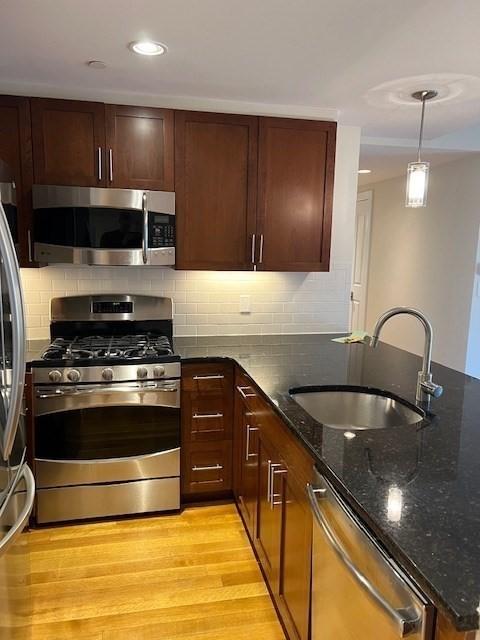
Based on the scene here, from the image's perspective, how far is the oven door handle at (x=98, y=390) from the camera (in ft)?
8.02

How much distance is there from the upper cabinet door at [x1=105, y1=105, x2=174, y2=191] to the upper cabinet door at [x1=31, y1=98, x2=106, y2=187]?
0.06 meters

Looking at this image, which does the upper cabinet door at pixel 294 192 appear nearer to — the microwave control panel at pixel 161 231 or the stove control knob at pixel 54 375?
the microwave control panel at pixel 161 231

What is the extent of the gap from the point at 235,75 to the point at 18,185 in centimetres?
131

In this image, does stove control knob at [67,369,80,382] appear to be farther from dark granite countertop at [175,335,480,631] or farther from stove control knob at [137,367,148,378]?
dark granite countertop at [175,335,480,631]

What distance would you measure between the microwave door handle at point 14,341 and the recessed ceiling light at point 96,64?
1.27m

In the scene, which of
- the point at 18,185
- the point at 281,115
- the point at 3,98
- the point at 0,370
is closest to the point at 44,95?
the point at 3,98

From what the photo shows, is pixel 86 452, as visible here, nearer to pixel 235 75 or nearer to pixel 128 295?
pixel 128 295

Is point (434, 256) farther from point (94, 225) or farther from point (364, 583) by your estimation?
point (364, 583)

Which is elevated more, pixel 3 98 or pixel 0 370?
pixel 3 98

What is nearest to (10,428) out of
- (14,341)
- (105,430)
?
(14,341)

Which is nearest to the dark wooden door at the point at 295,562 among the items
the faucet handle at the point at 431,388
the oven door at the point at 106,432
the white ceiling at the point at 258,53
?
the faucet handle at the point at 431,388

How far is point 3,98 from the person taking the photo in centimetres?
250

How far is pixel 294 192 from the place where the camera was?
2.90 meters

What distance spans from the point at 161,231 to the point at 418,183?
1383mm
